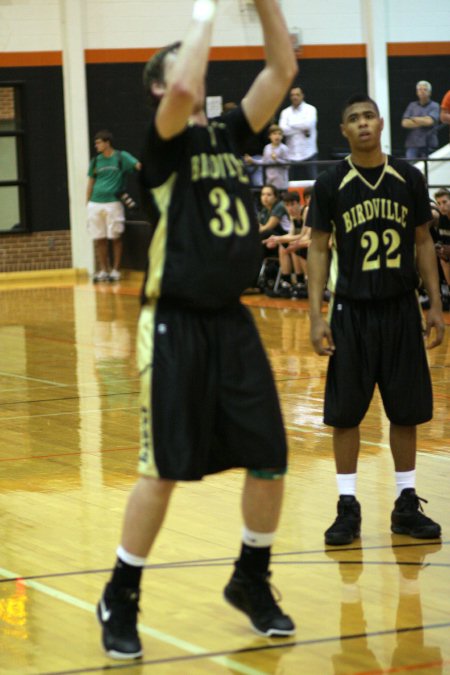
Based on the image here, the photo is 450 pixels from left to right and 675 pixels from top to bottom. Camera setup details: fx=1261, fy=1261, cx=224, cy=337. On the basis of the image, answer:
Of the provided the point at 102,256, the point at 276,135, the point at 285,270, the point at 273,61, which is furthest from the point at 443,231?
the point at 273,61

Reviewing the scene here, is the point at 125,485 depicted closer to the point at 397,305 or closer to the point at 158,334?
the point at 397,305

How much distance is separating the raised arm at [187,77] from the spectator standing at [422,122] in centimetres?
1433

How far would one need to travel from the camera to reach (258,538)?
12.9 ft

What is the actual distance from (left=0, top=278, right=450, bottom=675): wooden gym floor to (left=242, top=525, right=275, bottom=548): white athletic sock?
11.4 inches

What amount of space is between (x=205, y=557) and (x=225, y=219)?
5.21 feet

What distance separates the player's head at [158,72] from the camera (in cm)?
378

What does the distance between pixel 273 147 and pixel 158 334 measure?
13.4m

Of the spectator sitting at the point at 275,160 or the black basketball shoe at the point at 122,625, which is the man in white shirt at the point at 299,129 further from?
the black basketball shoe at the point at 122,625

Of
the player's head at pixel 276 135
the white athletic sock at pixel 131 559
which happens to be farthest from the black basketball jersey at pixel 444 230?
the white athletic sock at pixel 131 559

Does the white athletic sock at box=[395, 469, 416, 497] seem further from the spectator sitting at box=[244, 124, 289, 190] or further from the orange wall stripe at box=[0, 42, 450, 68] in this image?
the orange wall stripe at box=[0, 42, 450, 68]

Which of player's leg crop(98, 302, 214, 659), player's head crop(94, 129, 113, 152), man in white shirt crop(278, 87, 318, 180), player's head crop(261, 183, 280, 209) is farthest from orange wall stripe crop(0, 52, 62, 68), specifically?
player's leg crop(98, 302, 214, 659)

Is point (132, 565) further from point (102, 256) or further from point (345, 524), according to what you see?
point (102, 256)

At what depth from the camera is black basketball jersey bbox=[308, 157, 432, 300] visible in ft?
16.2

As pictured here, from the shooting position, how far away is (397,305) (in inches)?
197
